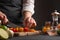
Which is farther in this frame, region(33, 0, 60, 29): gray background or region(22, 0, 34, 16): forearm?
region(33, 0, 60, 29): gray background

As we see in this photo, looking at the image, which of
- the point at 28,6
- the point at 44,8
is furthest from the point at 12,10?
the point at 44,8

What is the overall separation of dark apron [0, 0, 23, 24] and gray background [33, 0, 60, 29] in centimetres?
111

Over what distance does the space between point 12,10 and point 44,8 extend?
118 centimetres

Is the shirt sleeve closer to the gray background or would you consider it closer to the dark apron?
the dark apron

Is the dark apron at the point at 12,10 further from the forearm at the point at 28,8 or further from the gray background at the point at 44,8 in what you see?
the gray background at the point at 44,8

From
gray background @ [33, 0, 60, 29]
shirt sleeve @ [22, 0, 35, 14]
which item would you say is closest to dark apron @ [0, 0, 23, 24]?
shirt sleeve @ [22, 0, 35, 14]

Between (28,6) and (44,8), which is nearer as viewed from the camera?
(28,6)

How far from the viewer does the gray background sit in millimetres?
2688

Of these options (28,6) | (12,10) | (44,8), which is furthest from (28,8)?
(44,8)

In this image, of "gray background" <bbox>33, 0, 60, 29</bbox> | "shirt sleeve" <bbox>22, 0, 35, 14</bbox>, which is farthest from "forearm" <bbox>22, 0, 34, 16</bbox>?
"gray background" <bbox>33, 0, 60, 29</bbox>

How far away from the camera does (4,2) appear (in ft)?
5.20

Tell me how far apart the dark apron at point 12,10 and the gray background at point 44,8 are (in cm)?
111

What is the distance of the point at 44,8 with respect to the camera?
107 inches

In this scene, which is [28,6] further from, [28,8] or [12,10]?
[12,10]
